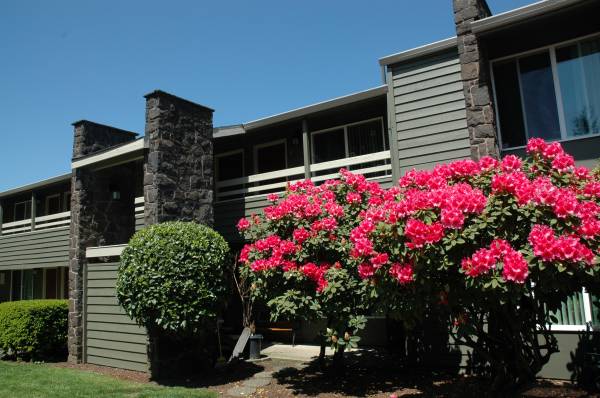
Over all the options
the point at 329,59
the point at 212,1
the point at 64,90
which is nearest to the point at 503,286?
the point at 212,1

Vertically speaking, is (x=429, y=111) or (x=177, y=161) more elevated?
(x=429, y=111)

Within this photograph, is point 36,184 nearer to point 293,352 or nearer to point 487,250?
point 293,352

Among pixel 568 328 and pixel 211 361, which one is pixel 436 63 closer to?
pixel 568 328

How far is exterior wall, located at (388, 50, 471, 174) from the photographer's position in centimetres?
800

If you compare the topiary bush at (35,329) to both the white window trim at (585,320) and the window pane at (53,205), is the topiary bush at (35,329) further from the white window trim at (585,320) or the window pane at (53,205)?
the white window trim at (585,320)

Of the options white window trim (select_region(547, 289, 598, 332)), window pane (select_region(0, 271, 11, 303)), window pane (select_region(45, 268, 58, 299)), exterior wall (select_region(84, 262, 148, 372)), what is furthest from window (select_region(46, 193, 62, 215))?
white window trim (select_region(547, 289, 598, 332))

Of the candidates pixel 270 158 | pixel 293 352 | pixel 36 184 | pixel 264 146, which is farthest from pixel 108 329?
pixel 36 184

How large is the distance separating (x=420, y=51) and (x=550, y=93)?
2366 mm

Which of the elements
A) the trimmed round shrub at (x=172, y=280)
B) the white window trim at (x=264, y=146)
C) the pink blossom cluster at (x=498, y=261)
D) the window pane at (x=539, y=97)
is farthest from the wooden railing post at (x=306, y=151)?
the pink blossom cluster at (x=498, y=261)

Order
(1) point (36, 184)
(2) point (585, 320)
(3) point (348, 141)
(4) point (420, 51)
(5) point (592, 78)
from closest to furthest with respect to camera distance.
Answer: (2) point (585, 320)
(5) point (592, 78)
(4) point (420, 51)
(3) point (348, 141)
(1) point (36, 184)

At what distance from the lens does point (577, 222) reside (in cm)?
406

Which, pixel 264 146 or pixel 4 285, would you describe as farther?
pixel 4 285

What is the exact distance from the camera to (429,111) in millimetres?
8312

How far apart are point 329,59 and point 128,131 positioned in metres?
6.06
